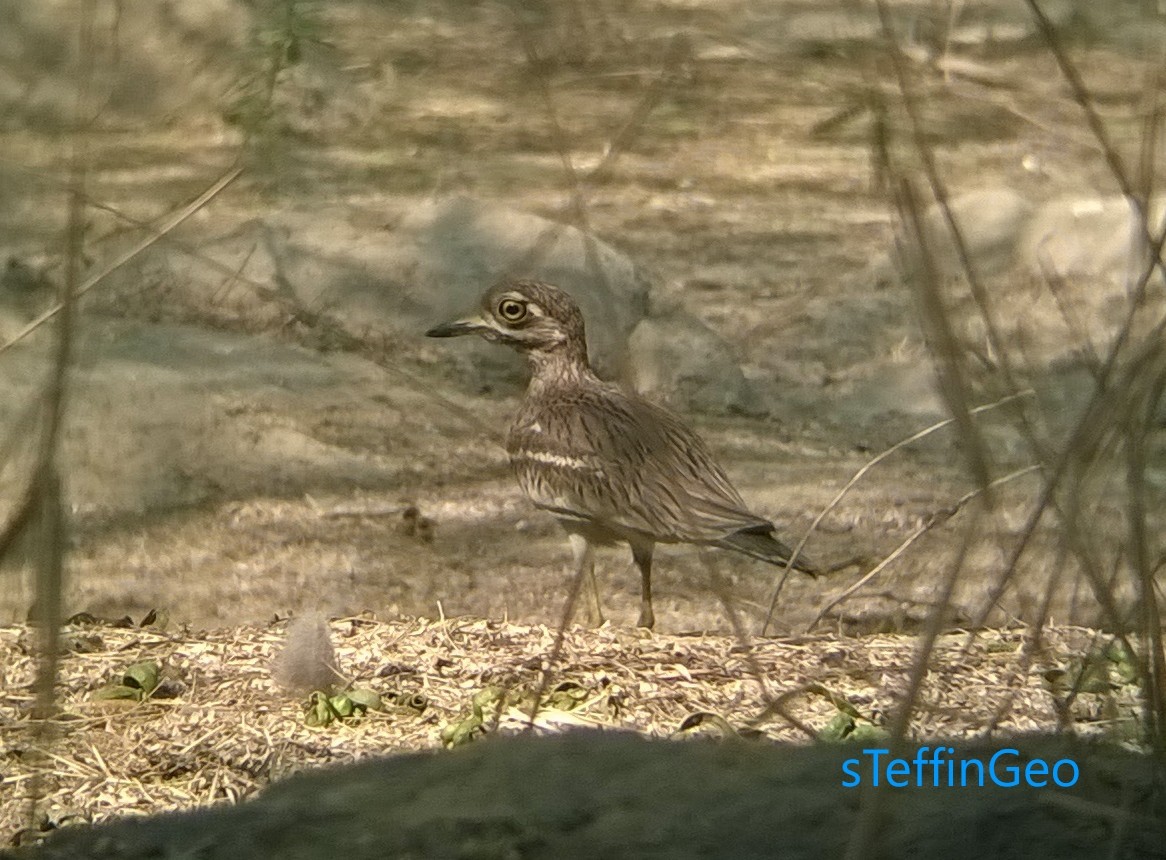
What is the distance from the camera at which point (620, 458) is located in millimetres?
4918

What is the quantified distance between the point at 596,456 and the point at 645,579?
1.44 ft

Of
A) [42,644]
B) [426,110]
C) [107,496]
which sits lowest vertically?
[426,110]

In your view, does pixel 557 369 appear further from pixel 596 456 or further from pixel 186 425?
pixel 186 425

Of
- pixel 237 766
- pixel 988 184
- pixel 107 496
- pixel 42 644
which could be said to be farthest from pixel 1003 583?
pixel 988 184

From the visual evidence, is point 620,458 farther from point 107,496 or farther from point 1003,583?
point 1003,583

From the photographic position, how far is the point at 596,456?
4.93m

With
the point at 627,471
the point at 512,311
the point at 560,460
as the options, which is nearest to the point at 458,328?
the point at 512,311

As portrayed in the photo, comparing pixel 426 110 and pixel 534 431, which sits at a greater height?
pixel 534 431

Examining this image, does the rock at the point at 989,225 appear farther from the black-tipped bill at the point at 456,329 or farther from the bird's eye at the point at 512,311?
the black-tipped bill at the point at 456,329

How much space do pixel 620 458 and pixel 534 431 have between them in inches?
10.9

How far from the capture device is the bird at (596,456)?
4.58 metres

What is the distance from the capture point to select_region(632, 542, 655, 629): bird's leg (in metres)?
4.64

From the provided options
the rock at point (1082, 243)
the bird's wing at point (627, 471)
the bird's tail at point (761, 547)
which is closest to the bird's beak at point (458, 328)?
the bird's wing at point (627, 471)

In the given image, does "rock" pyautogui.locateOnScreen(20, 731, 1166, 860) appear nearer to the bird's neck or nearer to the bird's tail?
the bird's tail
